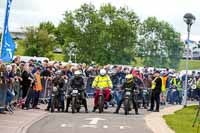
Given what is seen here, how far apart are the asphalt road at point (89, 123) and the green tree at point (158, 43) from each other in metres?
63.3

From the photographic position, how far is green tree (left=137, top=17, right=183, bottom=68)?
89500mm

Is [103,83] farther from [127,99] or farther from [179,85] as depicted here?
[179,85]

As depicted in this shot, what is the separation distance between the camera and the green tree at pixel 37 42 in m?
95.8

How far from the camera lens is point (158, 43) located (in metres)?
92.8

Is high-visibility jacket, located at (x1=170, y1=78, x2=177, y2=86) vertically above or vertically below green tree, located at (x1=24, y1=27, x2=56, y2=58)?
below

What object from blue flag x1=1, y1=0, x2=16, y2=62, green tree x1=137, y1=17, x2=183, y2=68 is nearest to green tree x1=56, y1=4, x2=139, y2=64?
green tree x1=137, y1=17, x2=183, y2=68

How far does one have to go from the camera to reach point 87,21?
80062 mm

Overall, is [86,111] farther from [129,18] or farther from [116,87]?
[129,18]

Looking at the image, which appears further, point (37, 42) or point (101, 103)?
point (37, 42)

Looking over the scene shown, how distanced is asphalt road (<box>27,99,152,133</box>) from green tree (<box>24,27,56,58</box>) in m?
70.6

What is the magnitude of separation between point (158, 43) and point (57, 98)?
68.2 metres

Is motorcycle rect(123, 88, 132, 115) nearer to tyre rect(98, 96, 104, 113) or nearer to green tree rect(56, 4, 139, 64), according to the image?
tyre rect(98, 96, 104, 113)

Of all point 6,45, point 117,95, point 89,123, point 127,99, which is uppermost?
point 6,45

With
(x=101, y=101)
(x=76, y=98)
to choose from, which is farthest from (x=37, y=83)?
(x=101, y=101)
